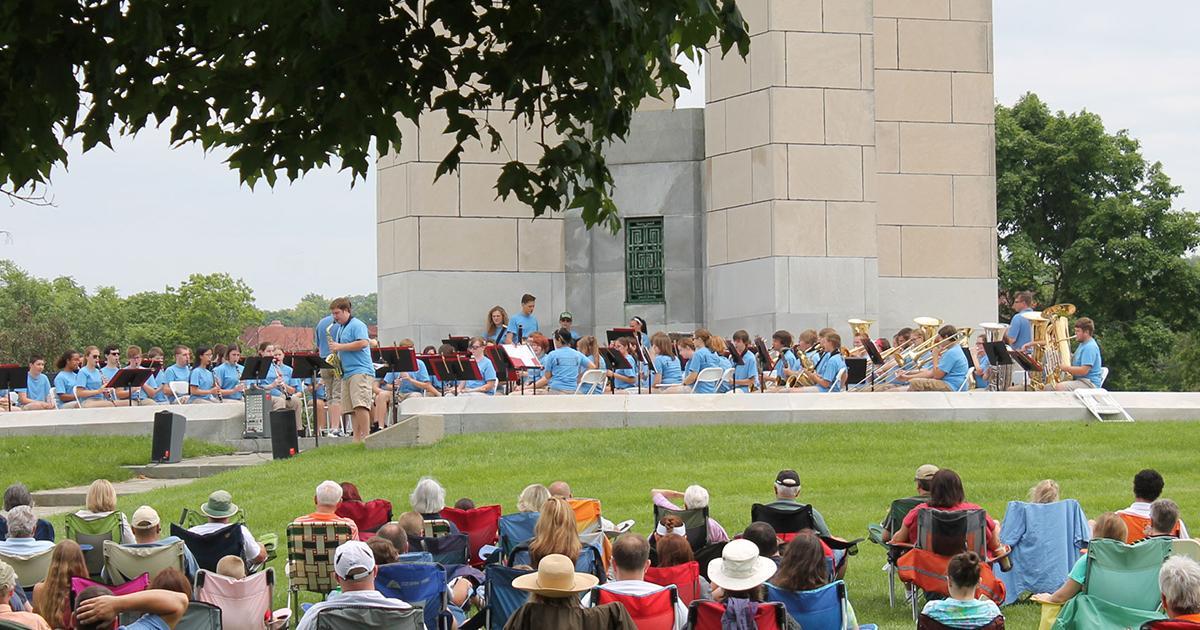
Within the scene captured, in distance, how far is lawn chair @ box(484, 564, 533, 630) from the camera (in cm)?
1009

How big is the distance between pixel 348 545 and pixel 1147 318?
47091 millimetres

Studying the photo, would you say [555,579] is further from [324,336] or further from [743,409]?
[324,336]

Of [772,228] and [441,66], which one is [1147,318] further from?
[441,66]

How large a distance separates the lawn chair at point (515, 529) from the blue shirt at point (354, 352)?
10.8 meters

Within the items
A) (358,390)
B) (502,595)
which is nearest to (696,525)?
(502,595)

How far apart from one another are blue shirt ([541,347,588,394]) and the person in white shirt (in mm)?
15985

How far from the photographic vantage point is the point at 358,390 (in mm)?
22938

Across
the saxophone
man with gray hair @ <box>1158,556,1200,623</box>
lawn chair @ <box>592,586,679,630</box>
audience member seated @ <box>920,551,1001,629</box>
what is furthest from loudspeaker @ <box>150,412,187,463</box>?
man with gray hair @ <box>1158,556,1200,623</box>

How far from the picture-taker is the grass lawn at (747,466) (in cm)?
1686

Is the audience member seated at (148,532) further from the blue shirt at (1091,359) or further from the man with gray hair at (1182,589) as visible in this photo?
the blue shirt at (1091,359)

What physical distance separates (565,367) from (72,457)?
7166mm

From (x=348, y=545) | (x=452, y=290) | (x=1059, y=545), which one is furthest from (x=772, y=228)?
(x=348, y=545)

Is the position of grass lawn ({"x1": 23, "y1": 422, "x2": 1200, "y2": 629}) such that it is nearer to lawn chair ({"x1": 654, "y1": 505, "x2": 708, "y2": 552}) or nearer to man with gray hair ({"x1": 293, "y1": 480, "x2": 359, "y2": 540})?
man with gray hair ({"x1": 293, "y1": 480, "x2": 359, "y2": 540})

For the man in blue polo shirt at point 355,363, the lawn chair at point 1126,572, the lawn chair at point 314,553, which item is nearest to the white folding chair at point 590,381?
the man in blue polo shirt at point 355,363
